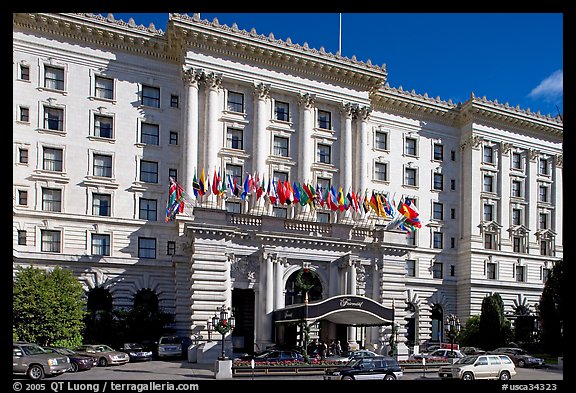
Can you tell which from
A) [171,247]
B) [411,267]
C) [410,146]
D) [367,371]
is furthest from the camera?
[410,146]

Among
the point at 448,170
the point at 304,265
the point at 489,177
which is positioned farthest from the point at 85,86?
the point at 489,177

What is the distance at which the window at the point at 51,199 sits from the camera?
48969 mm

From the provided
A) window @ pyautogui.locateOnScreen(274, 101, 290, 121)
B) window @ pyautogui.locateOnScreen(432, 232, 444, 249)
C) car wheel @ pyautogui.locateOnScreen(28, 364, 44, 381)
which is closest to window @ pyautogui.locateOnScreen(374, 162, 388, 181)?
window @ pyautogui.locateOnScreen(432, 232, 444, 249)

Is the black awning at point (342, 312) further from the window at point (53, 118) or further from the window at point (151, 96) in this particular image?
the window at point (53, 118)

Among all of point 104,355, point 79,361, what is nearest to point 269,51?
point 104,355

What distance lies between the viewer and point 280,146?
188ft

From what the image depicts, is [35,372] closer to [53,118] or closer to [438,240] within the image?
[53,118]

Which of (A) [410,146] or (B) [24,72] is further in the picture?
(A) [410,146]

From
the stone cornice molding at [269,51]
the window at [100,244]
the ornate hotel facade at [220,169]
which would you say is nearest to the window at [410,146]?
the ornate hotel facade at [220,169]

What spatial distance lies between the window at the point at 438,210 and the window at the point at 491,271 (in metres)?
7.05

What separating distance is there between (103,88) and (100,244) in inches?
522

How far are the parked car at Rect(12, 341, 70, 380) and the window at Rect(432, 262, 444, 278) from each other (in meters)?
44.8
